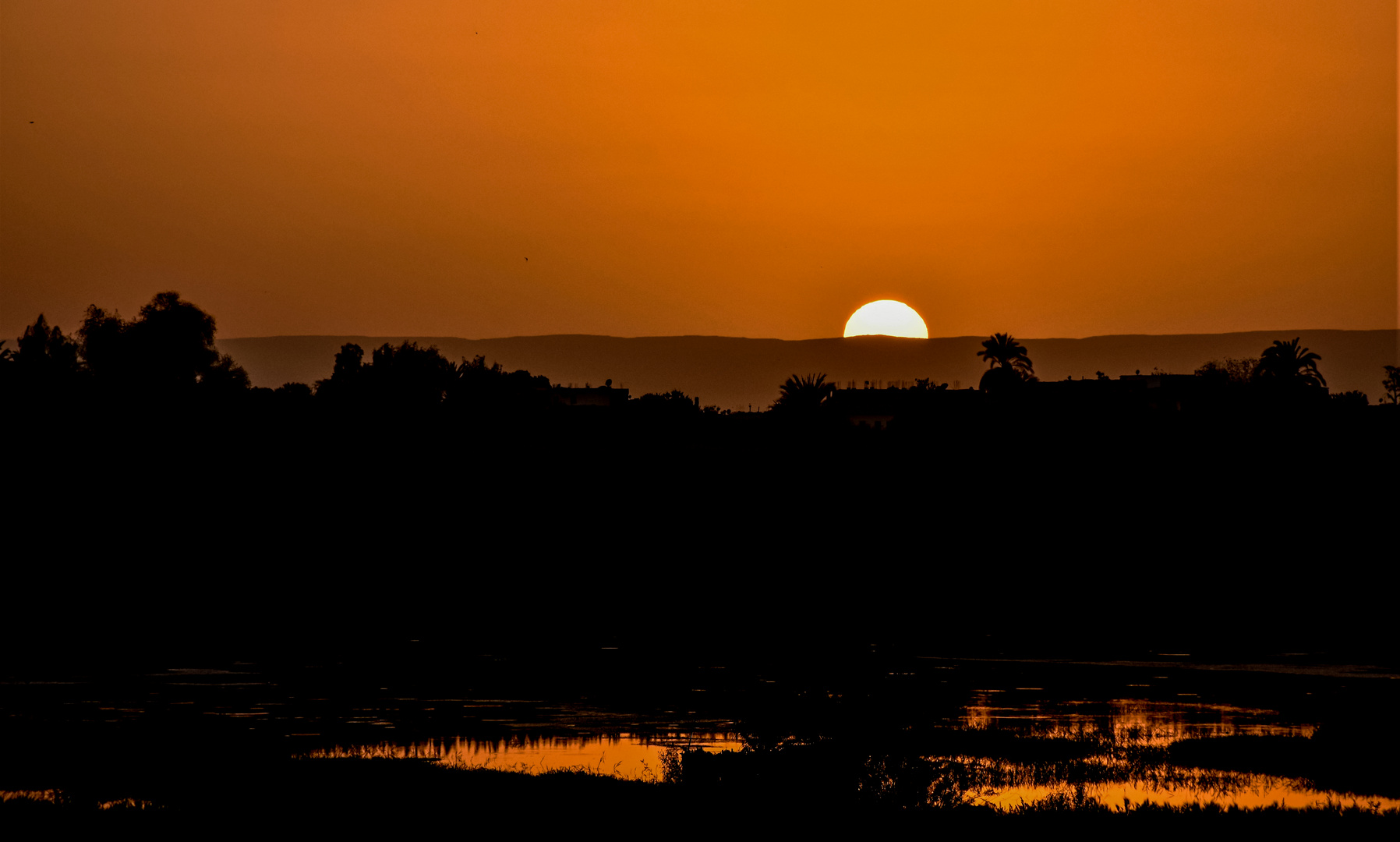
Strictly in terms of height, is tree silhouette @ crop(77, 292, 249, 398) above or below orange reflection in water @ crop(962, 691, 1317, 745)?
above

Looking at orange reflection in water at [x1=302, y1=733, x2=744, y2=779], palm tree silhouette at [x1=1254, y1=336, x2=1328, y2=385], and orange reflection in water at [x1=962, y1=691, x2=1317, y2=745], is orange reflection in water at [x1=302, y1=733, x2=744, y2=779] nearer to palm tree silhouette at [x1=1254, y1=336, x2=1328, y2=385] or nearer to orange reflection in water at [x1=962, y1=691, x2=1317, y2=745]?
orange reflection in water at [x1=962, y1=691, x2=1317, y2=745]

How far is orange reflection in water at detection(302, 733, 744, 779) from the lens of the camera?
3553 cm

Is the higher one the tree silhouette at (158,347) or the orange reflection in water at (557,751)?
the tree silhouette at (158,347)

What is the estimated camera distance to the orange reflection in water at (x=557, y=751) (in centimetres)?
3553

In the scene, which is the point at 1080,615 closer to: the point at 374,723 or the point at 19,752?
Answer: the point at 374,723

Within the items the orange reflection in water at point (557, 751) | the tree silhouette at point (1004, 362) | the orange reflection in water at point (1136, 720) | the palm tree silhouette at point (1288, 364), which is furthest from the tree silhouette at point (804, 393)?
the orange reflection in water at point (557, 751)

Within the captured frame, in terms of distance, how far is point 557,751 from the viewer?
1532 inches

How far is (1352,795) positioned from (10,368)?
140 m

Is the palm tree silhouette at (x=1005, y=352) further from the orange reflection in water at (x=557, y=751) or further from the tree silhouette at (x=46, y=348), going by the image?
the orange reflection in water at (x=557, y=751)

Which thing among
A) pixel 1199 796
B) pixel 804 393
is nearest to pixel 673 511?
pixel 804 393

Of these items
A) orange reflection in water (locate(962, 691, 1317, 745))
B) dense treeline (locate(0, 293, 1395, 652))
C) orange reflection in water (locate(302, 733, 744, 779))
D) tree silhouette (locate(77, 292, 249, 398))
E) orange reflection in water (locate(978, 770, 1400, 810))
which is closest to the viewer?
orange reflection in water (locate(978, 770, 1400, 810))

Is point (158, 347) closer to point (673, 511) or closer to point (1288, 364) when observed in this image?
point (673, 511)

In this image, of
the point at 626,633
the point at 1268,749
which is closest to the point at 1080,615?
the point at 626,633

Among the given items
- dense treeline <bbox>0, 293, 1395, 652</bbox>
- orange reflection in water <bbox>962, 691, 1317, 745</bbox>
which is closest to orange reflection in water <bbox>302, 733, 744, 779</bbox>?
orange reflection in water <bbox>962, 691, 1317, 745</bbox>
